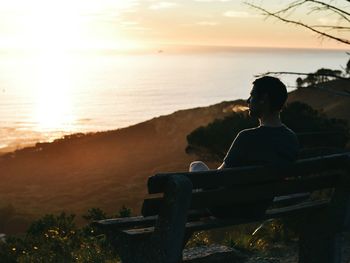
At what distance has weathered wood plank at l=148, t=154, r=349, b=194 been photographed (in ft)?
12.8

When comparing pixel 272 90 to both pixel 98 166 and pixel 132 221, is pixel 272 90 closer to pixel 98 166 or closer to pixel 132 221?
pixel 132 221

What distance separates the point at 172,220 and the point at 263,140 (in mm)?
1113

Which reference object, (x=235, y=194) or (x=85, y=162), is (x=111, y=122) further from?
(x=235, y=194)

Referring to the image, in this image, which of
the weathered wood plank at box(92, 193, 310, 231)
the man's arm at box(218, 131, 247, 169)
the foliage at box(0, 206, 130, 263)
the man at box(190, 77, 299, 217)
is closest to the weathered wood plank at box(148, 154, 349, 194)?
the man at box(190, 77, 299, 217)

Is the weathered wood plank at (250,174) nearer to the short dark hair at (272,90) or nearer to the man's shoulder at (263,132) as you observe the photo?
the man's shoulder at (263,132)

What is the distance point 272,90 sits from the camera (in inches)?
185

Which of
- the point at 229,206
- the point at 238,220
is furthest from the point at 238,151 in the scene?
the point at 238,220

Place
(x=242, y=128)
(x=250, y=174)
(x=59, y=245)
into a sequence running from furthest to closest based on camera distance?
(x=242, y=128) < (x=59, y=245) < (x=250, y=174)

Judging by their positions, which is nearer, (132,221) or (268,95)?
(132,221)

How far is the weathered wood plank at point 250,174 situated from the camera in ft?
12.8

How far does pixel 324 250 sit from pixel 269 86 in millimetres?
1911

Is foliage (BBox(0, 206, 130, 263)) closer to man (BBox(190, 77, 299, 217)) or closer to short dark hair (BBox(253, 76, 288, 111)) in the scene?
man (BBox(190, 77, 299, 217))

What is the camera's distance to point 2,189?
5769 centimetres

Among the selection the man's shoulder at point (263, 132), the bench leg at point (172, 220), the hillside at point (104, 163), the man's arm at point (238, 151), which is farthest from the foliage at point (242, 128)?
the hillside at point (104, 163)
